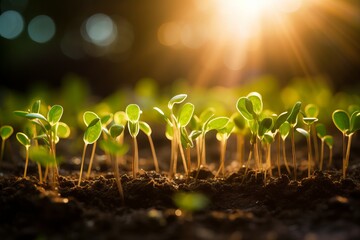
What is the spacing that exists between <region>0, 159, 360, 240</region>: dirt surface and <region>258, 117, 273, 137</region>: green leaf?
0.78 ft

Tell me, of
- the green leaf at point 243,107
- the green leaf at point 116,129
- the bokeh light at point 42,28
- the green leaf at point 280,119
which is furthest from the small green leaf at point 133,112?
the bokeh light at point 42,28

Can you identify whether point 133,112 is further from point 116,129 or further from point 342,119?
point 342,119

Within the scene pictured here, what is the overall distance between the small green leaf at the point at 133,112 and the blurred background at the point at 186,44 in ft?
14.2

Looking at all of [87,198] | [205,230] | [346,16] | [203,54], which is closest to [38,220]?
[87,198]

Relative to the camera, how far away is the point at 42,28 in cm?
983

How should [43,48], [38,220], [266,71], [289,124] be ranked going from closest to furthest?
[38,220]
[289,124]
[266,71]
[43,48]

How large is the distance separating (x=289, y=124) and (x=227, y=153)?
62.2 inches

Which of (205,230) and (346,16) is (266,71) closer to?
(346,16)

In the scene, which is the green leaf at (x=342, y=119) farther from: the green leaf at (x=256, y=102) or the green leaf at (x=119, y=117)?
the green leaf at (x=119, y=117)

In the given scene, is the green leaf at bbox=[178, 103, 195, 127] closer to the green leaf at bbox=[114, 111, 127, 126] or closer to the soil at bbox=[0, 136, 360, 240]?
the soil at bbox=[0, 136, 360, 240]

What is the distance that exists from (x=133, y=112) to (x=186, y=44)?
8.56 m

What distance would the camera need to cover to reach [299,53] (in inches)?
285

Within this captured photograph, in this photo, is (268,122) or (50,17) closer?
(268,122)

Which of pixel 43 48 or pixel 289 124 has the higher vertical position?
pixel 43 48
